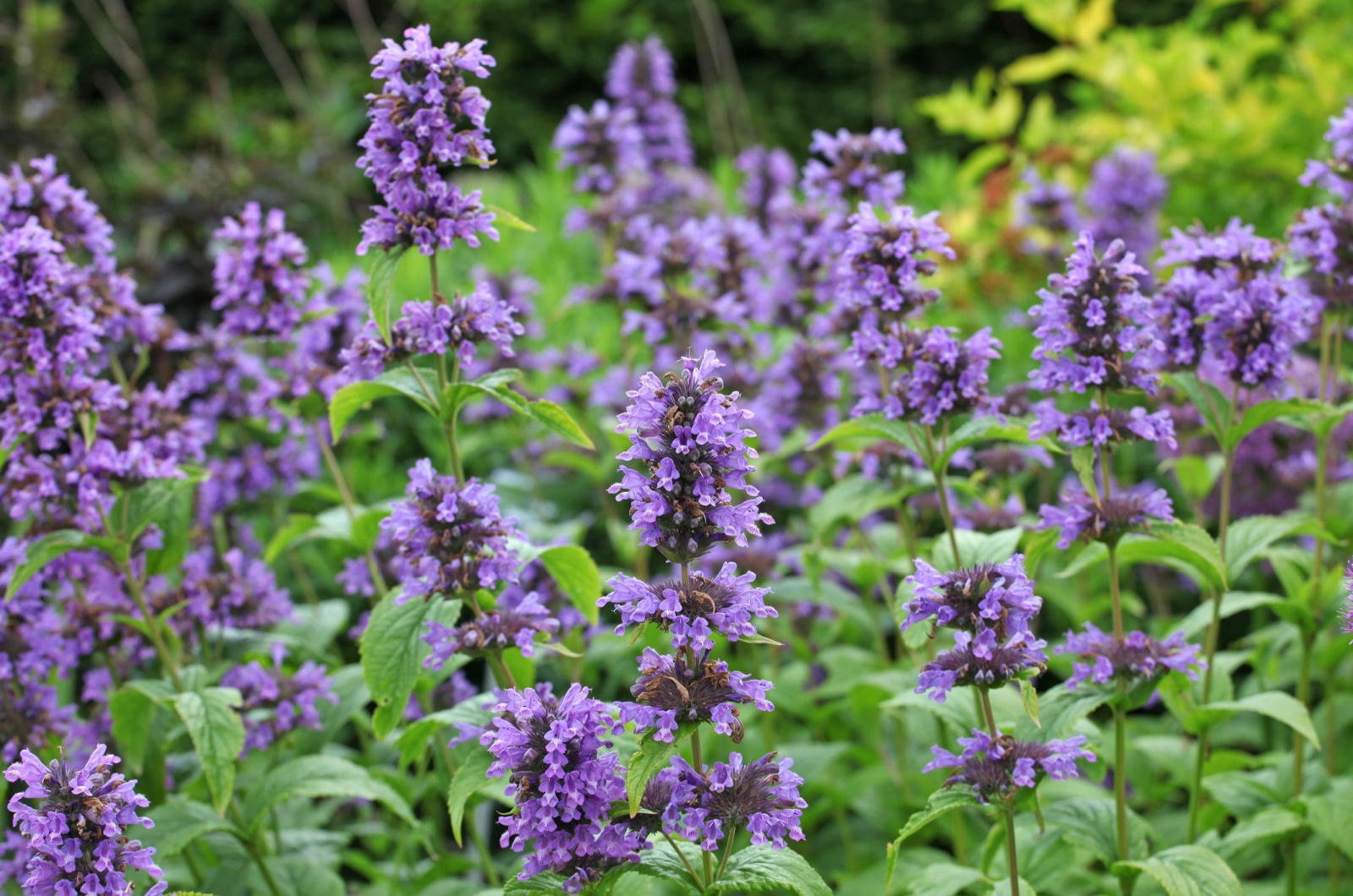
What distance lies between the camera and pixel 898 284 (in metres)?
3.21

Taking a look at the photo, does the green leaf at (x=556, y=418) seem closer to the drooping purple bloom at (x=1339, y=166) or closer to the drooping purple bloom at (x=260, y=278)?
the drooping purple bloom at (x=260, y=278)

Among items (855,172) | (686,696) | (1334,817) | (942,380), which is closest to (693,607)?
(686,696)

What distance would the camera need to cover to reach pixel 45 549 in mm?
3133

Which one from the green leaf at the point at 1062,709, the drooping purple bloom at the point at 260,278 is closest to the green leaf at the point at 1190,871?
the green leaf at the point at 1062,709

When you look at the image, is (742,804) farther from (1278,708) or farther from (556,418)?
(1278,708)

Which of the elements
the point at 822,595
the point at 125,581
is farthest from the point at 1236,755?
the point at 125,581

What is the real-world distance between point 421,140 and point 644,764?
5.00 feet

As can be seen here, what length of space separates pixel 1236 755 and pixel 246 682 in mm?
3110

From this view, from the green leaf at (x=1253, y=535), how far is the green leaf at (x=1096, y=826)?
73 cm

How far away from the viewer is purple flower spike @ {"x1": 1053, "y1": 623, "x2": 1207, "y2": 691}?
9.39ft

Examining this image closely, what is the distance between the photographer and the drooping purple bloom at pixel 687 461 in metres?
2.20

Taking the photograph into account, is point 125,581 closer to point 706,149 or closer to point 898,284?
point 898,284

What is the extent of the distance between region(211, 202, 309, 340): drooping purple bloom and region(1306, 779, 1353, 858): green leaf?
334cm

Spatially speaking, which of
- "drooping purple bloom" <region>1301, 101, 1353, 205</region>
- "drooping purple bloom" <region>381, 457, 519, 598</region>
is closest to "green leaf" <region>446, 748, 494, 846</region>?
"drooping purple bloom" <region>381, 457, 519, 598</region>
